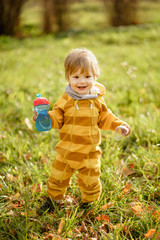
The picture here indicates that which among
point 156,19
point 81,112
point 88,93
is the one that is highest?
point 88,93

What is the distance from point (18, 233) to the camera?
1580mm

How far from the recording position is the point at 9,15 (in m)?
12.0

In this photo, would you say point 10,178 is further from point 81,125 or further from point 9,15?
point 9,15

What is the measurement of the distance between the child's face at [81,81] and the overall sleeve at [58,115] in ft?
0.55

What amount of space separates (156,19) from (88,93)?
1696cm

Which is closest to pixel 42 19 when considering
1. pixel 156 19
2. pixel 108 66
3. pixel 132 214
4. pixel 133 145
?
pixel 156 19

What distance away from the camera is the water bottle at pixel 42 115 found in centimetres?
155

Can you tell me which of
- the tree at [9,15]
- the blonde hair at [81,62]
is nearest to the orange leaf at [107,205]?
the blonde hair at [81,62]

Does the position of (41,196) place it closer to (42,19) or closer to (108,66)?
(108,66)

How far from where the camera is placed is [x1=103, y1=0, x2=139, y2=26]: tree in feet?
44.5

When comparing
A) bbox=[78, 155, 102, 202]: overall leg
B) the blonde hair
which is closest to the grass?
bbox=[78, 155, 102, 202]: overall leg

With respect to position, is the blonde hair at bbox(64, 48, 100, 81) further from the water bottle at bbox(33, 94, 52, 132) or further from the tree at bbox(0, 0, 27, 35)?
the tree at bbox(0, 0, 27, 35)

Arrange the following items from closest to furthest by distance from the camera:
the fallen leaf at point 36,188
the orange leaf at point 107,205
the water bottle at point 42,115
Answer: the water bottle at point 42,115, the orange leaf at point 107,205, the fallen leaf at point 36,188

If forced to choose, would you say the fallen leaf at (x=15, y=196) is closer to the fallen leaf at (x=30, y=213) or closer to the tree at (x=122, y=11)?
the fallen leaf at (x=30, y=213)
